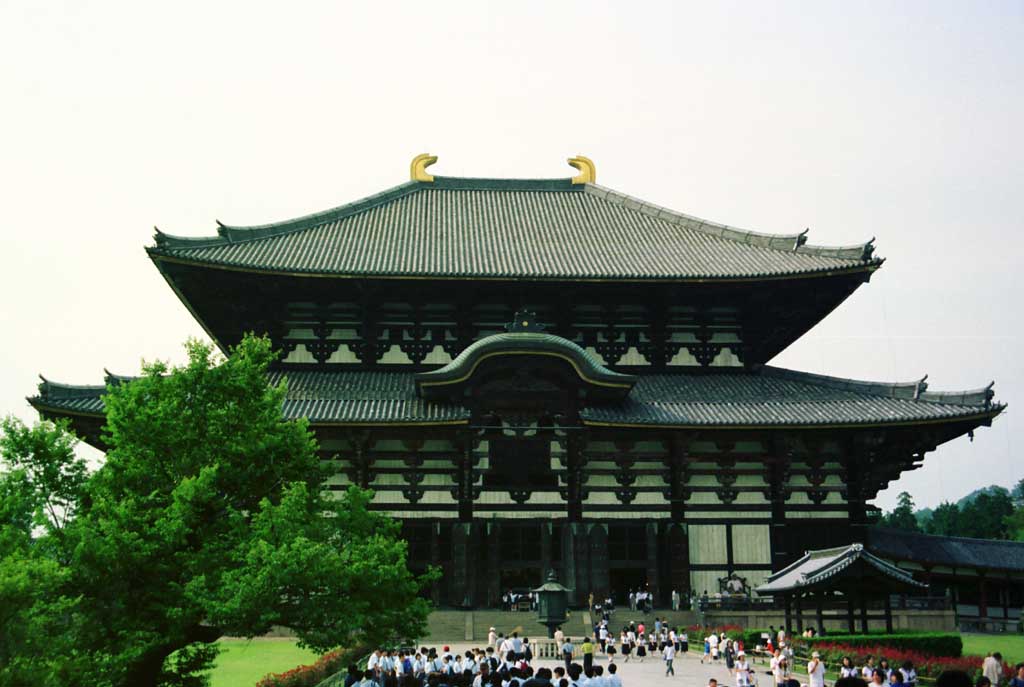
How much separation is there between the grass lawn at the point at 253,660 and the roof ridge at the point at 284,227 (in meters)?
16.1

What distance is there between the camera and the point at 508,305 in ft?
152

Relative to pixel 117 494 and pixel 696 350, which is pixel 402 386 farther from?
pixel 117 494

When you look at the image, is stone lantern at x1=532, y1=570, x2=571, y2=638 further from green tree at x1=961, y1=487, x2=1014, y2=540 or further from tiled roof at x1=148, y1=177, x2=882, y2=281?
green tree at x1=961, y1=487, x2=1014, y2=540

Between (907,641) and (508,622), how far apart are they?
13.2 meters

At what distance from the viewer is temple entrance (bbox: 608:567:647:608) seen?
4194 cm

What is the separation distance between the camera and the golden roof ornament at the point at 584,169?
2328 inches

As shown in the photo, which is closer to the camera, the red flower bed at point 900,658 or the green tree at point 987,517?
the red flower bed at point 900,658

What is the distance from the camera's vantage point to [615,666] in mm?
24203

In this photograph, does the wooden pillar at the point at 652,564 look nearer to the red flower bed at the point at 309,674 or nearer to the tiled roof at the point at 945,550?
the tiled roof at the point at 945,550

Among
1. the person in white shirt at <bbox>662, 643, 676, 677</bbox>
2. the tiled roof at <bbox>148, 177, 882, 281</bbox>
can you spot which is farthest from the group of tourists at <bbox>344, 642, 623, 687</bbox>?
the tiled roof at <bbox>148, 177, 882, 281</bbox>

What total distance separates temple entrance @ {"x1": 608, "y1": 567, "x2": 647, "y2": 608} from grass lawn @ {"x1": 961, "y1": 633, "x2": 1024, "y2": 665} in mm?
11740

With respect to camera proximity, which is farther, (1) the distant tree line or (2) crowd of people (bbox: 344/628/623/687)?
(1) the distant tree line

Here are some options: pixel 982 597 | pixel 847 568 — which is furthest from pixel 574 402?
pixel 982 597

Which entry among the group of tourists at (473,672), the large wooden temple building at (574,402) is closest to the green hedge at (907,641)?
the group of tourists at (473,672)
